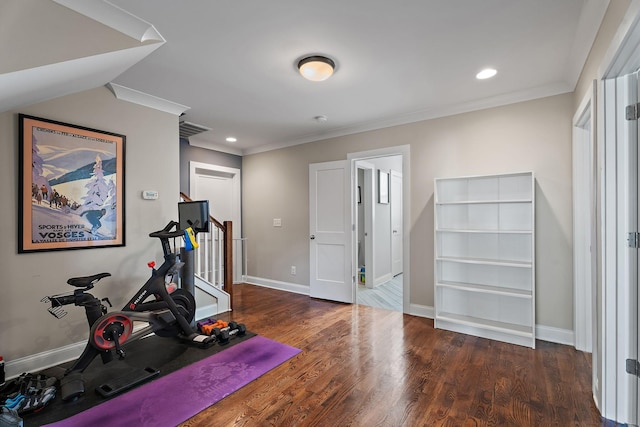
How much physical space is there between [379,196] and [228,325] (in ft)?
11.1

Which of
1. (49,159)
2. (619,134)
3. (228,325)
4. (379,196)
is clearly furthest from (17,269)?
(379,196)

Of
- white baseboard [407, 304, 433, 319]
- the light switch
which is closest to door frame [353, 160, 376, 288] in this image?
white baseboard [407, 304, 433, 319]

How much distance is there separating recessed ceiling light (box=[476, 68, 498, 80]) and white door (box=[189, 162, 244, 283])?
4056mm

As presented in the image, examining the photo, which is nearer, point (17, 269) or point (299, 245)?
point (17, 269)

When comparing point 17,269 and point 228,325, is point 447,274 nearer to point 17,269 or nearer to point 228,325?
point 228,325

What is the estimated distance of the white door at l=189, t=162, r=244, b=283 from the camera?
16.2ft

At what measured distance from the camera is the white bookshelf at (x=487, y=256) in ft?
9.84

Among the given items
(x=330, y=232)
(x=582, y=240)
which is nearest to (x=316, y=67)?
(x=330, y=232)

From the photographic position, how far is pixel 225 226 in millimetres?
4070

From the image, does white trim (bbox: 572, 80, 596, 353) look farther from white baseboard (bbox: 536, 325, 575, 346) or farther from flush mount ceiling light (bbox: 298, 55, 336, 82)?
flush mount ceiling light (bbox: 298, 55, 336, 82)

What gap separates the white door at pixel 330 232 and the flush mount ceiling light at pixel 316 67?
1909mm

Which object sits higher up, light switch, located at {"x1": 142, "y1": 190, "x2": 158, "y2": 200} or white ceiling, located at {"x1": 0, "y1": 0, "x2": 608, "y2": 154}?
white ceiling, located at {"x1": 0, "y1": 0, "x2": 608, "y2": 154}

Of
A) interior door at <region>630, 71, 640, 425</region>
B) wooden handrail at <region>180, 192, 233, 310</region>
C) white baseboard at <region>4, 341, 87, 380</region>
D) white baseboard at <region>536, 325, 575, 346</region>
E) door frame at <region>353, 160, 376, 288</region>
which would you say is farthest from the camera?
door frame at <region>353, 160, 376, 288</region>

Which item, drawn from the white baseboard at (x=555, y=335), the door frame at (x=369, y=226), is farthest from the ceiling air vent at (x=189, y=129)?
the white baseboard at (x=555, y=335)
